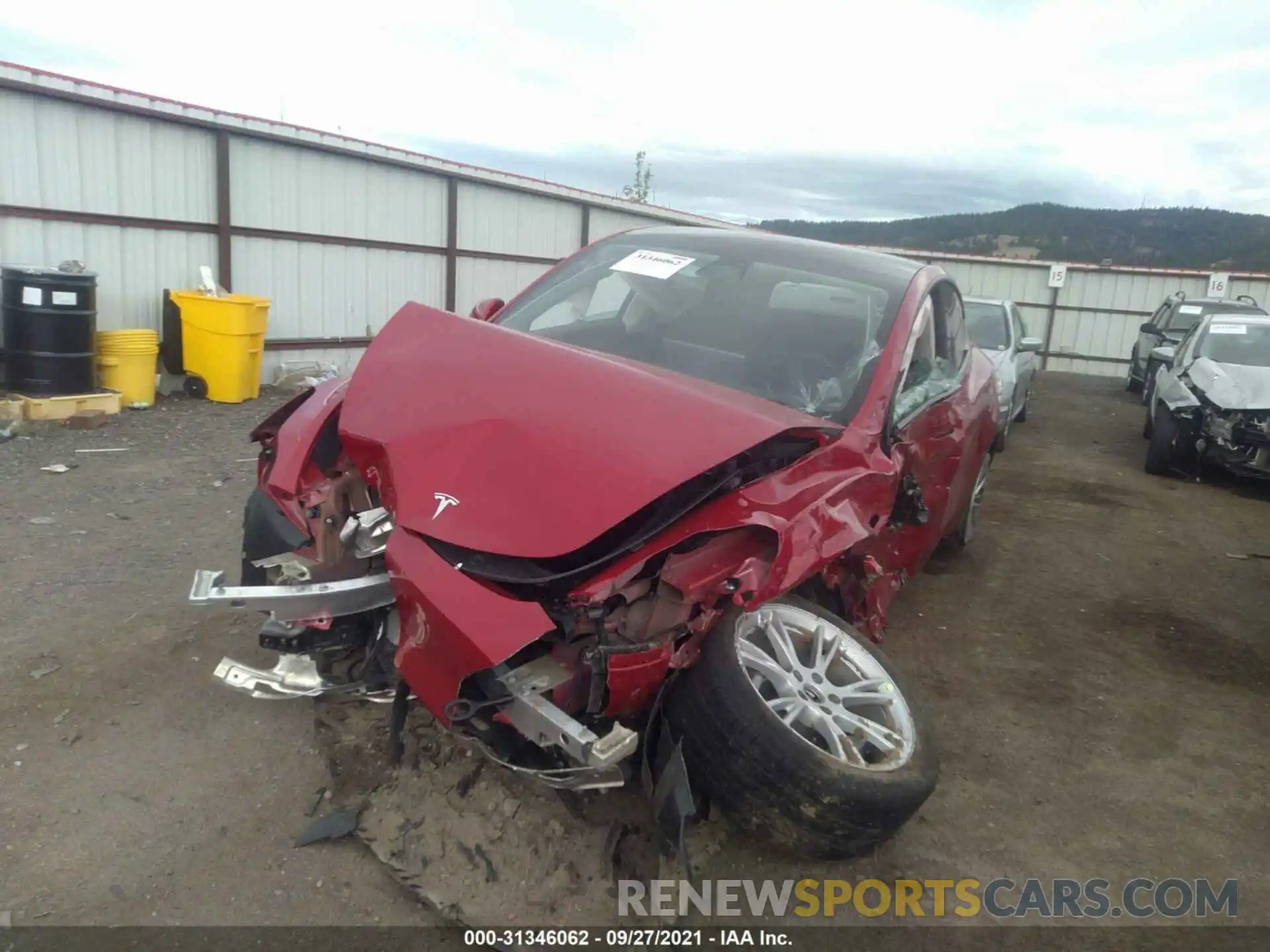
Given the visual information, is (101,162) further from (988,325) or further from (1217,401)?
(1217,401)

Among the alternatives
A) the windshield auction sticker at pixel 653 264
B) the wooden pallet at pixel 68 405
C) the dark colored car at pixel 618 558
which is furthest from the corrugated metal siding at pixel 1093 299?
the dark colored car at pixel 618 558

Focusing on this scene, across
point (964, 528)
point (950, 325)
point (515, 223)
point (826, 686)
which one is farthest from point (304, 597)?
point (515, 223)

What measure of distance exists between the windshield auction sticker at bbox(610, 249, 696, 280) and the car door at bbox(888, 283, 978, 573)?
1005mm

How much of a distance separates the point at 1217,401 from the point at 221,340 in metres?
9.15

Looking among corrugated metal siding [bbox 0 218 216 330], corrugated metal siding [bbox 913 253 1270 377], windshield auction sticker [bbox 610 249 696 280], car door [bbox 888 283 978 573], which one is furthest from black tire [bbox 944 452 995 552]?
corrugated metal siding [bbox 913 253 1270 377]

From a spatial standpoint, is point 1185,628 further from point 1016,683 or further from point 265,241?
point 265,241

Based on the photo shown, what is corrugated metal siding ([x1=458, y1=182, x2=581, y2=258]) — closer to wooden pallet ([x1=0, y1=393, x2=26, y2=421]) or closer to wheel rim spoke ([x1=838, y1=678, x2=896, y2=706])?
wooden pallet ([x1=0, y1=393, x2=26, y2=421])

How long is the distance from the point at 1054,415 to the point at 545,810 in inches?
A: 488

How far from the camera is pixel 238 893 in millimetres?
2400

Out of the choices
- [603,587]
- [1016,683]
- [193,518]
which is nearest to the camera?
[603,587]

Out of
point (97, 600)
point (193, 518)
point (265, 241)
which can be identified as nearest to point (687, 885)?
point (97, 600)

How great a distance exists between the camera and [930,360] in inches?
151

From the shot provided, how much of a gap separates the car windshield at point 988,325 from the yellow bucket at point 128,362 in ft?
26.4

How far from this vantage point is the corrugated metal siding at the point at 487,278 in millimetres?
13195
